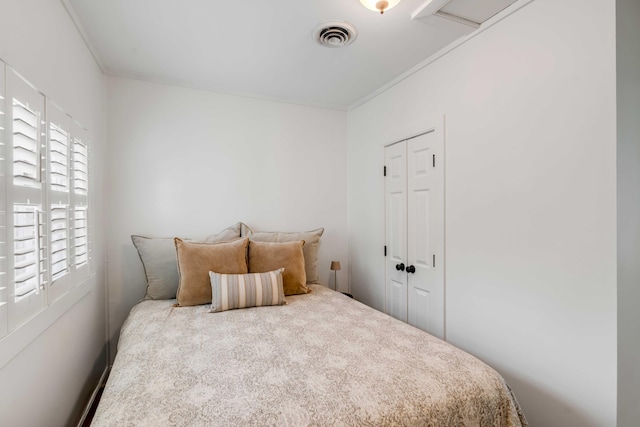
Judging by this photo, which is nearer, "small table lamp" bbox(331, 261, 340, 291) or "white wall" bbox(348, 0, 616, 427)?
"white wall" bbox(348, 0, 616, 427)

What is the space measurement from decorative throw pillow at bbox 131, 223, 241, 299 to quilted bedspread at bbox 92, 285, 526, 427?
1.81ft

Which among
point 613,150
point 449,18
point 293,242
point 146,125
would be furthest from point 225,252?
point 613,150

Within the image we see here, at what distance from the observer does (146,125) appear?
2686 millimetres

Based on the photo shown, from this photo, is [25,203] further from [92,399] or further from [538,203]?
[538,203]

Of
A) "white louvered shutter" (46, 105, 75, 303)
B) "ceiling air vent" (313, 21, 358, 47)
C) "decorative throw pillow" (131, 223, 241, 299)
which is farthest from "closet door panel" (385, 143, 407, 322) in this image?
"white louvered shutter" (46, 105, 75, 303)

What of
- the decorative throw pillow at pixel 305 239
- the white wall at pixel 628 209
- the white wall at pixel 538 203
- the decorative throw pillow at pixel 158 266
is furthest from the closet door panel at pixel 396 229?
the decorative throw pillow at pixel 158 266

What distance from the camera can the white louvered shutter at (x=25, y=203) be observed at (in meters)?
A: 1.16

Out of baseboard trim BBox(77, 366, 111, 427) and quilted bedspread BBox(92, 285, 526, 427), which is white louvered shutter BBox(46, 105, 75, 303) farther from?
baseboard trim BBox(77, 366, 111, 427)

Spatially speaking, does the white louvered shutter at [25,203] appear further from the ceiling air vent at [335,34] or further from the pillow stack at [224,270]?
the ceiling air vent at [335,34]

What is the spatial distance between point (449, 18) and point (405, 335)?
6.08 ft

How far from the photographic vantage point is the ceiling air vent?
74.8 inches

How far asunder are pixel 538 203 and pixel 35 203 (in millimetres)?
2406

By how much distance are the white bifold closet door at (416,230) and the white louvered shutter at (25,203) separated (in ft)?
7.47

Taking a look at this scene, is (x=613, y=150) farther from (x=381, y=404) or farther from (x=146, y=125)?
(x=146, y=125)
